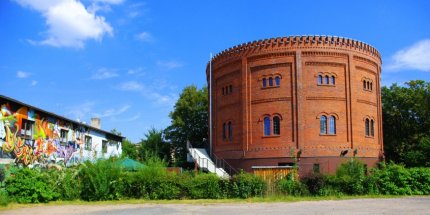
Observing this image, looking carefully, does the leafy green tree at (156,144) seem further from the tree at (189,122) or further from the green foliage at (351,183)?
the green foliage at (351,183)

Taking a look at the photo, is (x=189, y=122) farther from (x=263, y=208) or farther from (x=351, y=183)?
(x=263, y=208)

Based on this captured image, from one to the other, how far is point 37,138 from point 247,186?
492 inches

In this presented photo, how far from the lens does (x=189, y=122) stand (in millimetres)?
48594

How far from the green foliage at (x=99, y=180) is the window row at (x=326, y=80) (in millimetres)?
17369

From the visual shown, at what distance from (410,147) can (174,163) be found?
2303 centimetres

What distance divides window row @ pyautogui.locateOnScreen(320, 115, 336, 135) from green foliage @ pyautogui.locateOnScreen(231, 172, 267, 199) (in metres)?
11.9

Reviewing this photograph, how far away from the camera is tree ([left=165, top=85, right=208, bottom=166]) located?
48281 mm

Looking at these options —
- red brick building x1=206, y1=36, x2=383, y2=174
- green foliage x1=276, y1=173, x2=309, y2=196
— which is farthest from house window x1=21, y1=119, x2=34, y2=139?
red brick building x1=206, y1=36, x2=383, y2=174

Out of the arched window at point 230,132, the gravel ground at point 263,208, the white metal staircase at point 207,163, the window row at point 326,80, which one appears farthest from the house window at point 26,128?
the window row at point 326,80

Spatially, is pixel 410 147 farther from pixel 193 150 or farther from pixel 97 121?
pixel 97 121

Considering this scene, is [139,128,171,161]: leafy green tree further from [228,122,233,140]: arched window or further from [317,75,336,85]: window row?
[317,75,336,85]: window row

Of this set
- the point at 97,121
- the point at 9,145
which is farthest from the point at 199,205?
the point at 97,121

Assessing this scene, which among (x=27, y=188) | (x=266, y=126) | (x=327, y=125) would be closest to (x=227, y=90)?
(x=266, y=126)

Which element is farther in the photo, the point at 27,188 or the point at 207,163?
the point at 207,163
